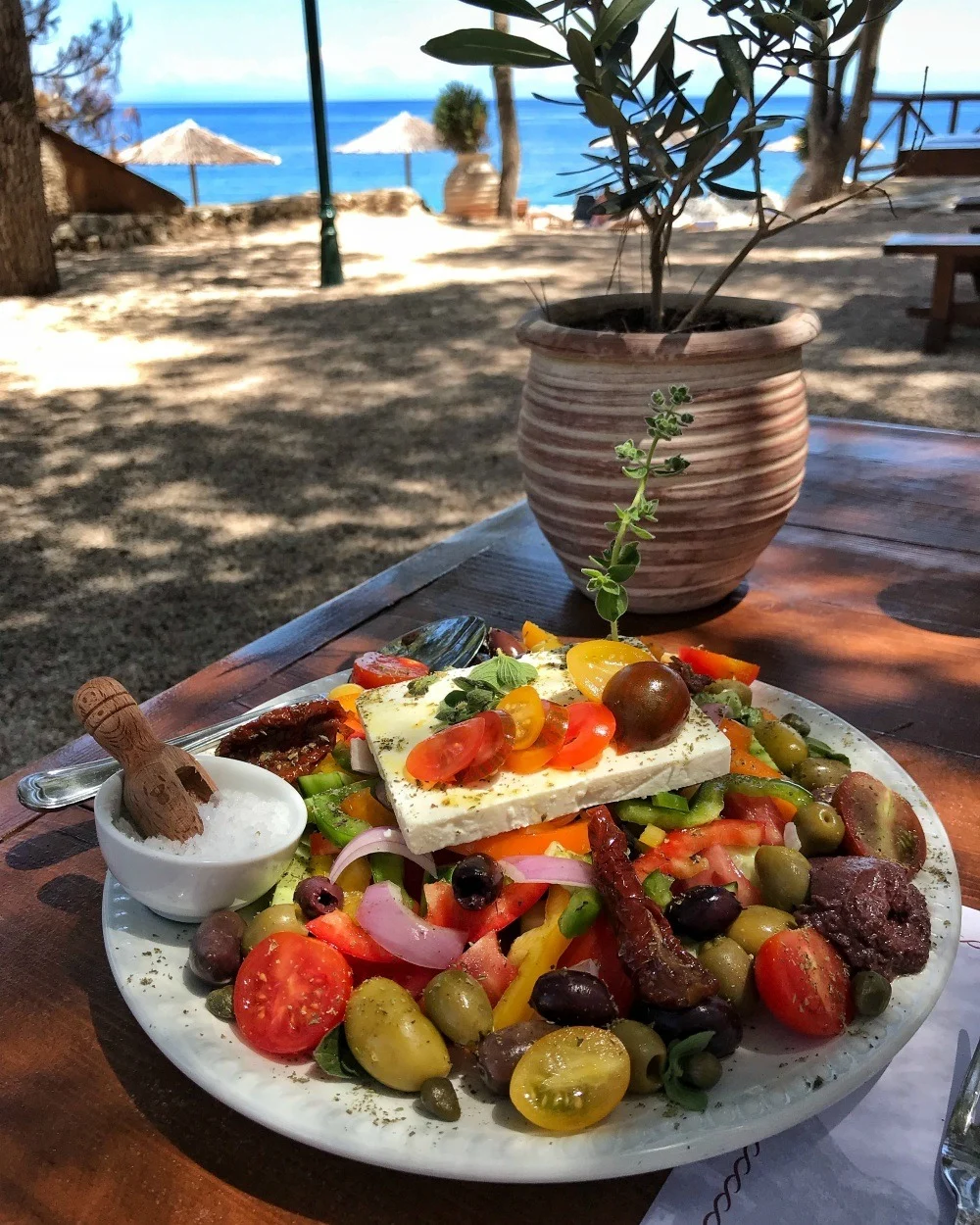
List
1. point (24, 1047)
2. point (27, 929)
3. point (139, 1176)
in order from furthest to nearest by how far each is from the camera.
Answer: point (27, 929), point (24, 1047), point (139, 1176)

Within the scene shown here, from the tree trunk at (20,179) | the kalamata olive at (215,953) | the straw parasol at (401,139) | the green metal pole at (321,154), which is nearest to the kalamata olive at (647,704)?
the kalamata olive at (215,953)

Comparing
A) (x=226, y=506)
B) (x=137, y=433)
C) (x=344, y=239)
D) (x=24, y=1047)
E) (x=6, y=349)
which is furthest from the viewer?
(x=344, y=239)

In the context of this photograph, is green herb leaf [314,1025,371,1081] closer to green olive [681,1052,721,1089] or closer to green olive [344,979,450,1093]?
green olive [344,979,450,1093]

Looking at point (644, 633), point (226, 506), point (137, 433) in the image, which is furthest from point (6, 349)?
point (644, 633)

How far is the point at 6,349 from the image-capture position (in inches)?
286

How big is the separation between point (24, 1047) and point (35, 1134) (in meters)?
0.10

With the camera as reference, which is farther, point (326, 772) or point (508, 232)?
point (508, 232)

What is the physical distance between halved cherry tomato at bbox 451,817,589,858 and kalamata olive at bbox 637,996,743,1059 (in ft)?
0.71

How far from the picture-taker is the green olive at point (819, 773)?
3.77 ft

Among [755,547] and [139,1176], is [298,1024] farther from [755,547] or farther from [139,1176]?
[755,547]

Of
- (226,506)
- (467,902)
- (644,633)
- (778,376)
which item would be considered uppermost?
(778,376)

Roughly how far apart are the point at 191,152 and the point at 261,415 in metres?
10.8

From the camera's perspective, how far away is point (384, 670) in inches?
53.0

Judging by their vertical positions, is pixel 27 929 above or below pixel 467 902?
below
